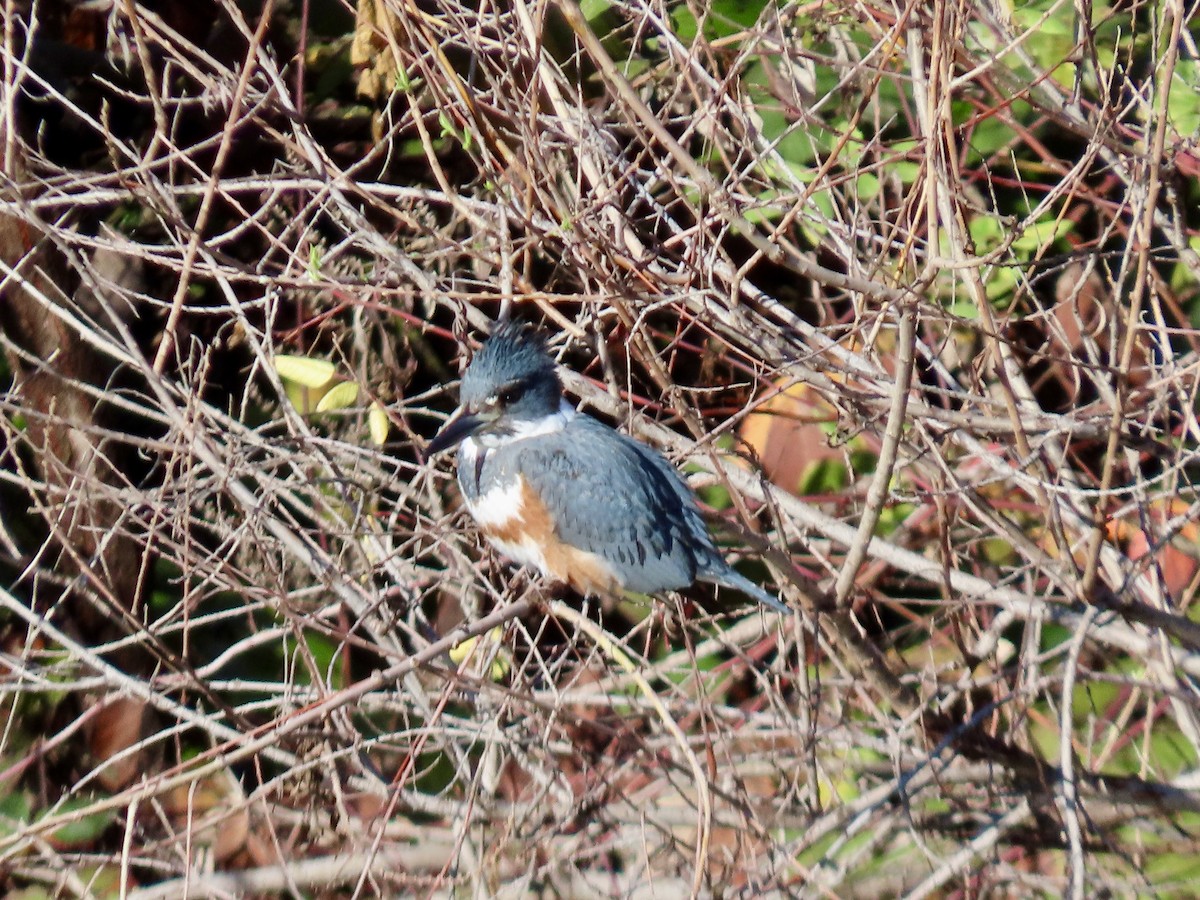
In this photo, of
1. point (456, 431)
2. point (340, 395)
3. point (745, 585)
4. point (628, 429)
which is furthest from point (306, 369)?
point (745, 585)

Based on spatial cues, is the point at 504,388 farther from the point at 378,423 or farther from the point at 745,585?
the point at 745,585

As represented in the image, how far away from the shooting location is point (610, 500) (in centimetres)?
225

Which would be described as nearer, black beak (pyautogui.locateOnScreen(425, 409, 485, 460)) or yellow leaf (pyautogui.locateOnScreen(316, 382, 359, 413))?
black beak (pyautogui.locateOnScreen(425, 409, 485, 460))

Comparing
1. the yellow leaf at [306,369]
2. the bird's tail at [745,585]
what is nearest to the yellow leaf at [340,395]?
the yellow leaf at [306,369]

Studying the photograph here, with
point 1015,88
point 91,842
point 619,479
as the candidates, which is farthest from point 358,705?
point 1015,88

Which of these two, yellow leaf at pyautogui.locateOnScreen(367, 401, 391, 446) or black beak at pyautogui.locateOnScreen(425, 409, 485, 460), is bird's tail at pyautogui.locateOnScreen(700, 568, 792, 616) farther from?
yellow leaf at pyautogui.locateOnScreen(367, 401, 391, 446)

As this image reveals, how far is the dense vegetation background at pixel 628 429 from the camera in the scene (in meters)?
1.85

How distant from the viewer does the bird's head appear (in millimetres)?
2174

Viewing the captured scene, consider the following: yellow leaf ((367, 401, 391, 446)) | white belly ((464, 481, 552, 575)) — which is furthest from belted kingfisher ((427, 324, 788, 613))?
yellow leaf ((367, 401, 391, 446))

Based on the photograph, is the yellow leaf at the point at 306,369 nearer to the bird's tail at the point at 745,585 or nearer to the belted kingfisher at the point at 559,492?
the belted kingfisher at the point at 559,492

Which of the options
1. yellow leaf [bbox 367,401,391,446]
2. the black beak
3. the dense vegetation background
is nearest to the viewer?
the dense vegetation background

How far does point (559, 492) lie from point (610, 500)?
10cm

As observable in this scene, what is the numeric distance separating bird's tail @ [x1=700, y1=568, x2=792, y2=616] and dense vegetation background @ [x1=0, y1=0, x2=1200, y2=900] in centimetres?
4

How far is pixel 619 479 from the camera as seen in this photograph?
225 centimetres
